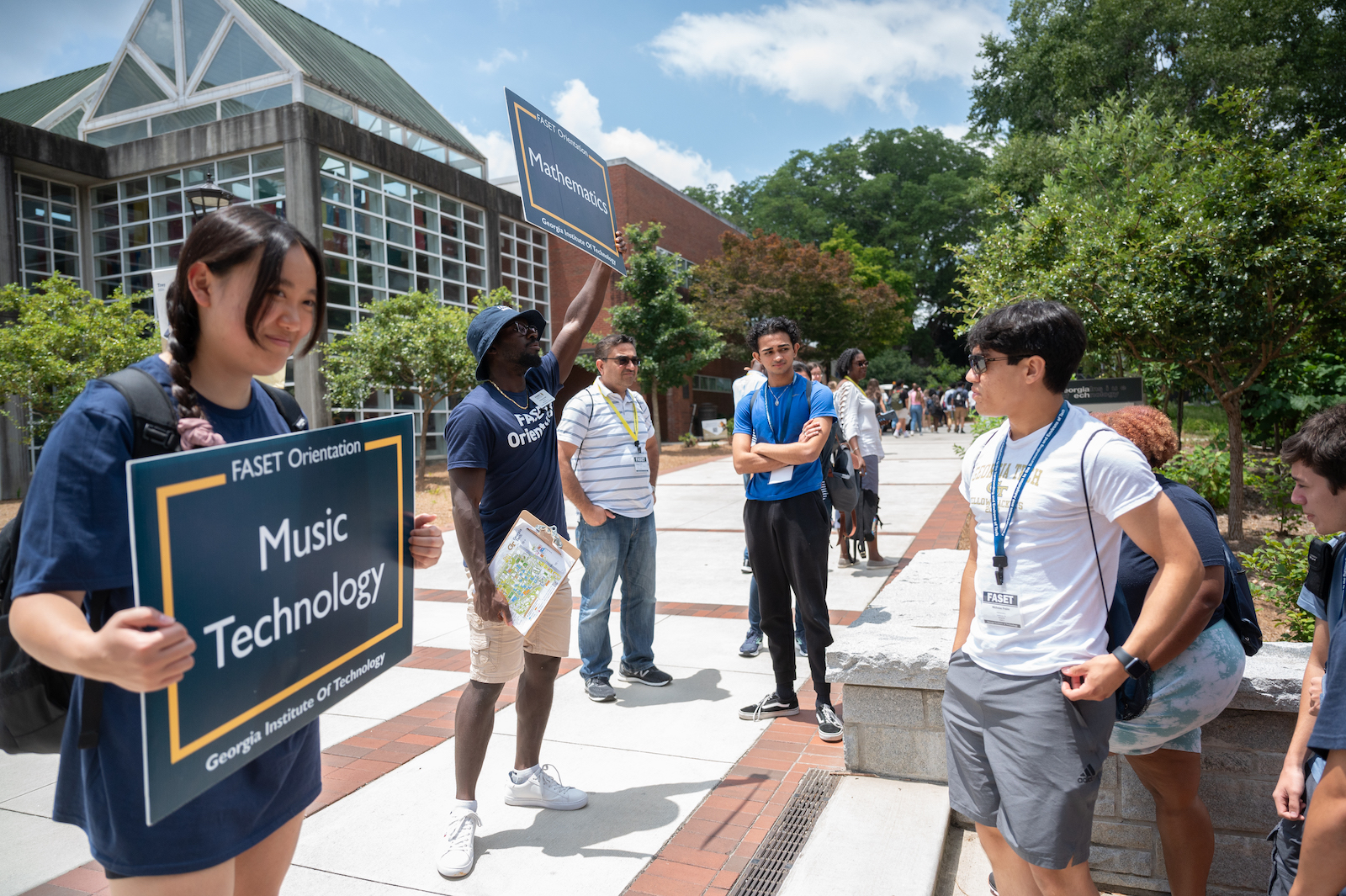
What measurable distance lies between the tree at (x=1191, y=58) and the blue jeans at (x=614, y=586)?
64.7 ft

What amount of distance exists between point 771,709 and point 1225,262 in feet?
19.0

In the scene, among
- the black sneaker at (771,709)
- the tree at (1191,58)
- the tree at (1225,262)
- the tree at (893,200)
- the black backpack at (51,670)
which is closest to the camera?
the black backpack at (51,670)

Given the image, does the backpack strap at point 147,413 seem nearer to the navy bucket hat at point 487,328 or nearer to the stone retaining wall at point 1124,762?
the navy bucket hat at point 487,328

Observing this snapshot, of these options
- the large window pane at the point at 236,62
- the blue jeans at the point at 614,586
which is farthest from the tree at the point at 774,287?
the blue jeans at the point at 614,586

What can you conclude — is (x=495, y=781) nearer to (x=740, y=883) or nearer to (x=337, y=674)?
(x=740, y=883)

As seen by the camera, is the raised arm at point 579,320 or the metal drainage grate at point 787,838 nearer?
the metal drainage grate at point 787,838

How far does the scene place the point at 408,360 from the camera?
16.5 meters

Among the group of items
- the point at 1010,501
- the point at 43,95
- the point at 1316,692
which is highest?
the point at 43,95

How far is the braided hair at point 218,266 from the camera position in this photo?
1532mm

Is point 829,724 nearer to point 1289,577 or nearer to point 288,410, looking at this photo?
point 1289,577

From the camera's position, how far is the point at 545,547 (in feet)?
9.93

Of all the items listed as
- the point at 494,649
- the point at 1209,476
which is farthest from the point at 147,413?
the point at 1209,476

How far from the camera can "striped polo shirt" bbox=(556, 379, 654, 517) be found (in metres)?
4.76

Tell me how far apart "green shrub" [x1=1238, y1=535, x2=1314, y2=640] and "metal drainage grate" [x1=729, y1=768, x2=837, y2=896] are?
2.52 meters
